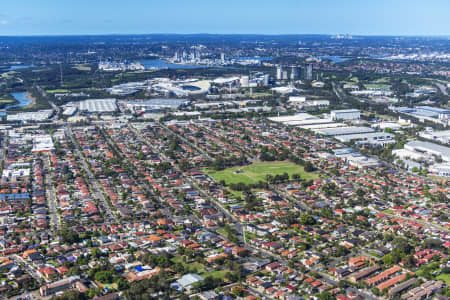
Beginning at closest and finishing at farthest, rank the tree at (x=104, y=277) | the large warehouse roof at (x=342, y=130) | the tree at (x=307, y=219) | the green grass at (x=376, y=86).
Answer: the tree at (x=104, y=277) < the tree at (x=307, y=219) < the large warehouse roof at (x=342, y=130) < the green grass at (x=376, y=86)

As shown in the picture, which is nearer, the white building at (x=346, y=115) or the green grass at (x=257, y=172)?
the green grass at (x=257, y=172)

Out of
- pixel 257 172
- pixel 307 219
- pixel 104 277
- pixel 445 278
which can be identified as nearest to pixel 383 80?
pixel 257 172

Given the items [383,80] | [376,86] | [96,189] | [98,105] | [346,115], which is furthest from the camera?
[383,80]

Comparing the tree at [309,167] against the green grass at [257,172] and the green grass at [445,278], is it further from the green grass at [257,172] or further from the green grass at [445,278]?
the green grass at [445,278]

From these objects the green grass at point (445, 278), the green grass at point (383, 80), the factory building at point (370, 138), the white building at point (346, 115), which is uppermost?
the green grass at point (383, 80)

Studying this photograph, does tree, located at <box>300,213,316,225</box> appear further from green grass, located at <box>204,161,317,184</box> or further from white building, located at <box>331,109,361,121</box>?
white building, located at <box>331,109,361,121</box>

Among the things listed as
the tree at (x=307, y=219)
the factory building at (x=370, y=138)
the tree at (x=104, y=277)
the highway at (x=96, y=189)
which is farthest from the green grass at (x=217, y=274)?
the factory building at (x=370, y=138)

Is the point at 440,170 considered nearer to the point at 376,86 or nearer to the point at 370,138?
the point at 370,138

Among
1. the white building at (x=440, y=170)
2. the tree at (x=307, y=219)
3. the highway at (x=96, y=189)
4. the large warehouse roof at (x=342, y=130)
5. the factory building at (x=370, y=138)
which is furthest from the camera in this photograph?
the large warehouse roof at (x=342, y=130)

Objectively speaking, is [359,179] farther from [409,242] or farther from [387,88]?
[387,88]
